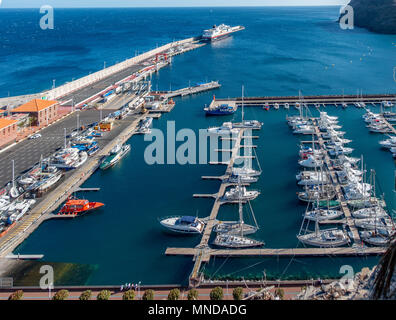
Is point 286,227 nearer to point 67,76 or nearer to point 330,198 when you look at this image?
point 330,198

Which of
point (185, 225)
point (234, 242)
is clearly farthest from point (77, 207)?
point (234, 242)

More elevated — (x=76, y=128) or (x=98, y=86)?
(x=98, y=86)

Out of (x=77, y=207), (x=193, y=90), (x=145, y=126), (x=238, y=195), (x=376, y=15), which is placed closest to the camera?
(x=77, y=207)

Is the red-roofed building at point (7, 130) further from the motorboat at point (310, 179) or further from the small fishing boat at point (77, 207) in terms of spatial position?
the motorboat at point (310, 179)

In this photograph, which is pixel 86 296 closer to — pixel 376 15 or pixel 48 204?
pixel 48 204

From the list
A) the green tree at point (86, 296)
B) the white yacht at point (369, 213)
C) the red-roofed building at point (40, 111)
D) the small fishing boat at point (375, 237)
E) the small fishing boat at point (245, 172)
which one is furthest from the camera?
the red-roofed building at point (40, 111)

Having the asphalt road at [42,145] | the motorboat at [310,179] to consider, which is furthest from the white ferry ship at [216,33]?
the motorboat at [310,179]

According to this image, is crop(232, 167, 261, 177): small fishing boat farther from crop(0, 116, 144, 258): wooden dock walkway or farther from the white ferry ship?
the white ferry ship
